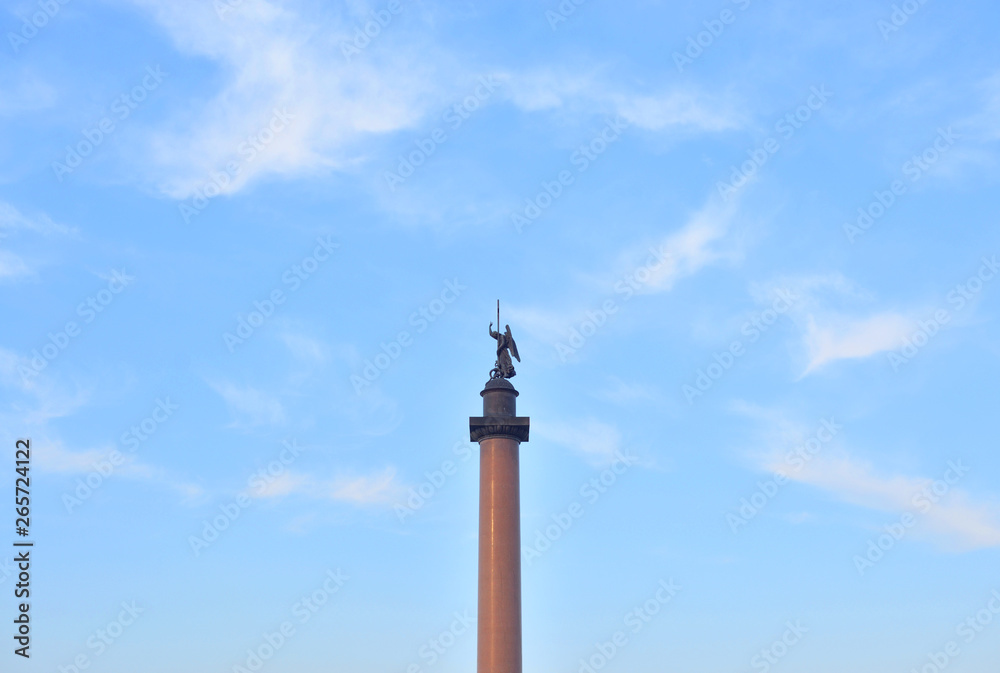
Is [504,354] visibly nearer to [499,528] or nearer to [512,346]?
[512,346]

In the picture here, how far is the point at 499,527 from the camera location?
51.5 metres

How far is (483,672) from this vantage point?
1961 inches

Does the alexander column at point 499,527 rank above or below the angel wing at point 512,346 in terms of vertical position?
below

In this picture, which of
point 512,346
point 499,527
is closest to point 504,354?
point 512,346

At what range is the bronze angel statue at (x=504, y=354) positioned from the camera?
55.9 metres

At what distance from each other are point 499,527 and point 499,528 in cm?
4

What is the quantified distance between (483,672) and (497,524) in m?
6.25

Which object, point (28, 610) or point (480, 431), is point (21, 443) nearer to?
point (28, 610)

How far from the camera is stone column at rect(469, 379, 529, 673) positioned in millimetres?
49969

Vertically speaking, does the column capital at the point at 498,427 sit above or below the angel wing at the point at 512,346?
below

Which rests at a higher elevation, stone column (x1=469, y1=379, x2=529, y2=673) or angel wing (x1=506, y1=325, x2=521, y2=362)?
angel wing (x1=506, y1=325, x2=521, y2=362)

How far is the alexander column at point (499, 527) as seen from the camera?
49969mm

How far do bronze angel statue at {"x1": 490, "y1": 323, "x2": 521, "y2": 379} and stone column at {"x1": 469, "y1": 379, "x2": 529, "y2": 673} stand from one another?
868 millimetres

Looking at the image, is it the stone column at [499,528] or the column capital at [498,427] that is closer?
the stone column at [499,528]
